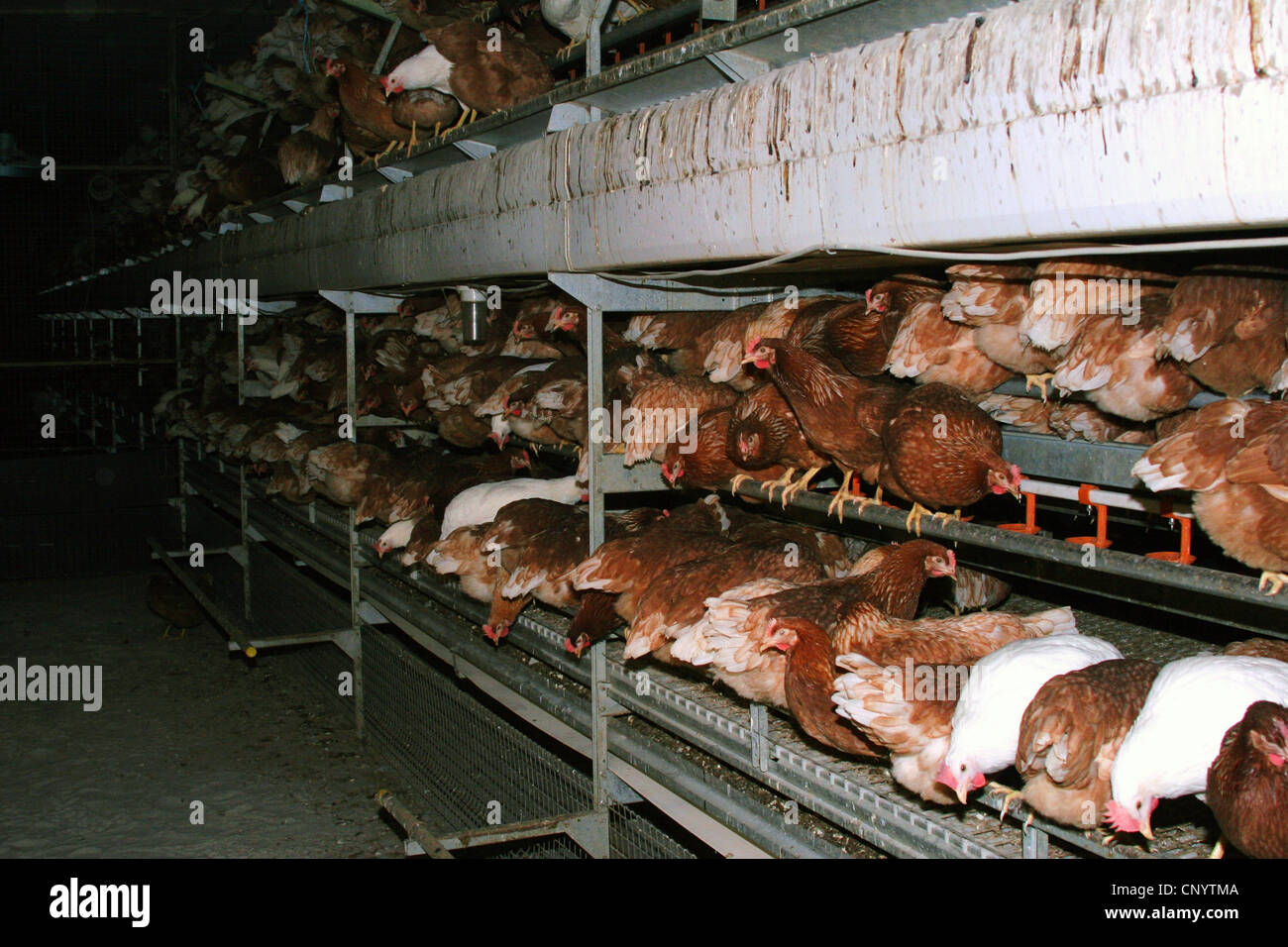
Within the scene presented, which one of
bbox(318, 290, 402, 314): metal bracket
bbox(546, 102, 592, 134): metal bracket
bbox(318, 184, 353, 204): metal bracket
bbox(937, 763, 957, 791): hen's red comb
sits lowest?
bbox(937, 763, 957, 791): hen's red comb

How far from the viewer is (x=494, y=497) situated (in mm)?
4055

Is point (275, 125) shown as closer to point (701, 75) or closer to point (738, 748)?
point (701, 75)

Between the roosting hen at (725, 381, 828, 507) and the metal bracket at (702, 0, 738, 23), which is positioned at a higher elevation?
the metal bracket at (702, 0, 738, 23)

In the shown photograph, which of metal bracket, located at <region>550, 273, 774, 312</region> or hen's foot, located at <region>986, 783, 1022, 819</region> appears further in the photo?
metal bracket, located at <region>550, 273, 774, 312</region>

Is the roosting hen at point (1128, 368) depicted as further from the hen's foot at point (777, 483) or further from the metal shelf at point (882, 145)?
the hen's foot at point (777, 483)

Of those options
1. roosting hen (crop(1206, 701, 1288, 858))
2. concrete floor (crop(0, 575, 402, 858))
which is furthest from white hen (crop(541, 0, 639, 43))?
concrete floor (crop(0, 575, 402, 858))

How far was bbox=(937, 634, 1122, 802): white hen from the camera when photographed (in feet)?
5.90

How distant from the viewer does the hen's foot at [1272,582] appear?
149 centimetres

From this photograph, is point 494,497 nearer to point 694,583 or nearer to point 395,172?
point 395,172

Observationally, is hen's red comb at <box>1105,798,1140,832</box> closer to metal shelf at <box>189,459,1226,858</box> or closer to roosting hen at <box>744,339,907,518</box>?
metal shelf at <box>189,459,1226,858</box>

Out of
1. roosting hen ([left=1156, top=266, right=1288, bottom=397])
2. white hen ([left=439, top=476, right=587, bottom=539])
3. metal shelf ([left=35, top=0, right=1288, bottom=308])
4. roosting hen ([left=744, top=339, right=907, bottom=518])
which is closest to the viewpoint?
metal shelf ([left=35, top=0, right=1288, bottom=308])

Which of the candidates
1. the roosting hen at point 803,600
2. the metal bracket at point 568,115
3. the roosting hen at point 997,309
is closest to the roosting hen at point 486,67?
the metal bracket at point 568,115

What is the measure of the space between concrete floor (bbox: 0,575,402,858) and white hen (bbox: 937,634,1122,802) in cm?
300

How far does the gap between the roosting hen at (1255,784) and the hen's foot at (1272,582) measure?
160 mm
